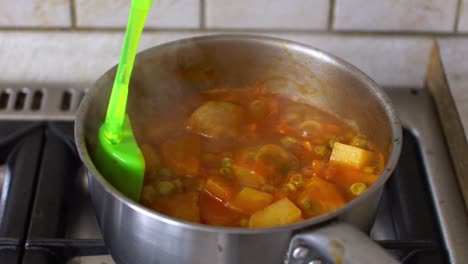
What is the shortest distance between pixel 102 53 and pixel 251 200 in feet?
1.23

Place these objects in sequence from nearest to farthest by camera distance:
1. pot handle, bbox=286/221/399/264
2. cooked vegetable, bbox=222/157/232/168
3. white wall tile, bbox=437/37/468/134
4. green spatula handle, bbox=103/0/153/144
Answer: pot handle, bbox=286/221/399/264, green spatula handle, bbox=103/0/153/144, cooked vegetable, bbox=222/157/232/168, white wall tile, bbox=437/37/468/134

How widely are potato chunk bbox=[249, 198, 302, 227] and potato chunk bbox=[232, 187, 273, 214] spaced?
0.7 inches

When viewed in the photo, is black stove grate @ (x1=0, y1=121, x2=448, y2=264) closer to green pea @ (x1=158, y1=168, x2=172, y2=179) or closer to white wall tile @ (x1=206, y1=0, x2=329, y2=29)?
green pea @ (x1=158, y1=168, x2=172, y2=179)

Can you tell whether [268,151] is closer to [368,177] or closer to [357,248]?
[368,177]

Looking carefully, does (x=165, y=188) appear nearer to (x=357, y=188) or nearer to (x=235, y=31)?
(x=357, y=188)

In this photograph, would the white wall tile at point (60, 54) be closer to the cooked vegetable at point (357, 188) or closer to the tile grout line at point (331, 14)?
the tile grout line at point (331, 14)

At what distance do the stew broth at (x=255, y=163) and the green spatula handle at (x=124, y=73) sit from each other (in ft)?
0.24

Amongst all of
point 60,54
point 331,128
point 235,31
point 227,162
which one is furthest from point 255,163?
point 60,54

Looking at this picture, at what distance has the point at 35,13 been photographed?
976mm

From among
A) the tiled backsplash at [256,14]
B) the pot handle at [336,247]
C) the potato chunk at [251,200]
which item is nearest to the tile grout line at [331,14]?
the tiled backsplash at [256,14]

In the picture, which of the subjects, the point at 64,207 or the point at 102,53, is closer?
the point at 64,207

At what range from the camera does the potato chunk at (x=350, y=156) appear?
80 centimetres

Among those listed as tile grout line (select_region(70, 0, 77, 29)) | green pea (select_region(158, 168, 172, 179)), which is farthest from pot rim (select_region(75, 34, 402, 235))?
tile grout line (select_region(70, 0, 77, 29))

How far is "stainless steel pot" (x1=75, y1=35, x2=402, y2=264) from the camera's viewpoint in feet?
1.97
